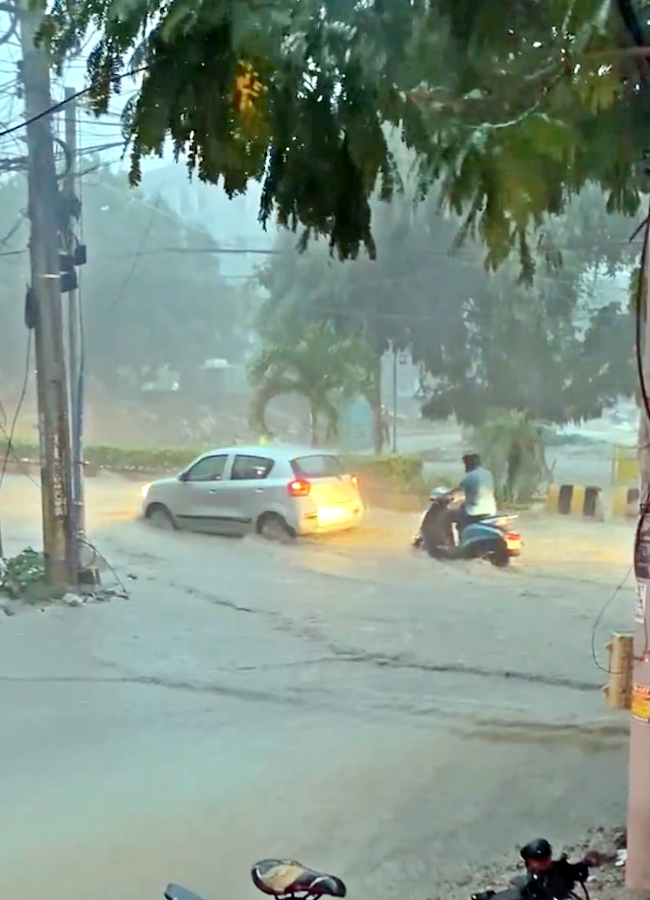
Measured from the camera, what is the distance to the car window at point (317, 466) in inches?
102

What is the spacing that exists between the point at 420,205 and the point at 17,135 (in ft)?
2.98

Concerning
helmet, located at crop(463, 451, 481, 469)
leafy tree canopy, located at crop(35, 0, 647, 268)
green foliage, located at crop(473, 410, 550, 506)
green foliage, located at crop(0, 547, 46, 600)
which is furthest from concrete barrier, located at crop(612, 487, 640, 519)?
green foliage, located at crop(0, 547, 46, 600)

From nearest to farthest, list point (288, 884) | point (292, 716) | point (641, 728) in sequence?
point (288, 884)
point (641, 728)
point (292, 716)

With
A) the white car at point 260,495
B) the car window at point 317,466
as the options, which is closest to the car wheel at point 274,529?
the white car at point 260,495

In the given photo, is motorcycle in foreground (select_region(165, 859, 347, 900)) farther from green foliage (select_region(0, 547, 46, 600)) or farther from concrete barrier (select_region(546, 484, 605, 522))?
concrete barrier (select_region(546, 484, 605, 522))

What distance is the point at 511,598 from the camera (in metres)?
2.61

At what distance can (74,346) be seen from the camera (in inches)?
100

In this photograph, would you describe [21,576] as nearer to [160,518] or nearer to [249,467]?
[160,518]

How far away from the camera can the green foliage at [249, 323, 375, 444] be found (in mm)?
2547

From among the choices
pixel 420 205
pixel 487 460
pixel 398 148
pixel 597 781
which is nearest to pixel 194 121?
pixel 398 148

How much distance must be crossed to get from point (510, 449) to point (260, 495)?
1.96 ft

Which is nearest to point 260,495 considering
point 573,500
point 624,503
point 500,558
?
point 500,558

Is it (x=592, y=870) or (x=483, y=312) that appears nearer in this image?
(x=592, y=870)

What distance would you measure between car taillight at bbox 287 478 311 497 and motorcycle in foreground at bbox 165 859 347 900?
0.86 meters
